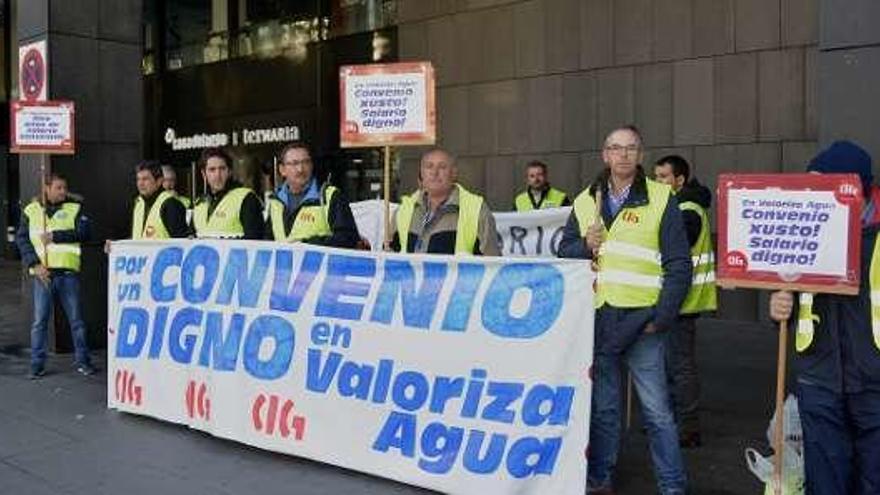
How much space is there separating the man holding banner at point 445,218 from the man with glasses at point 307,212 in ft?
3.39

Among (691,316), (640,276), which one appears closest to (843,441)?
(640,276)

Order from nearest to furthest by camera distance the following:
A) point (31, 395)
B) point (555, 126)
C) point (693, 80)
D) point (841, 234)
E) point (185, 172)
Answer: point (841, 234) → point (31, 395) → point (693, 80) → point (555, 126) → point (185, 172)

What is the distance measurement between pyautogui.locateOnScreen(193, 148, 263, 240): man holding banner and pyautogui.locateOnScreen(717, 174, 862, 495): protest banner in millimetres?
3976

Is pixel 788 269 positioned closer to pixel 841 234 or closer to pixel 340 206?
pixel 841 234

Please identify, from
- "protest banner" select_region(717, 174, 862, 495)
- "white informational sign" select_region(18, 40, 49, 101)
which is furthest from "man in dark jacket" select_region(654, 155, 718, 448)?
"white informational sign" select_region(18, 40, 49, 101)

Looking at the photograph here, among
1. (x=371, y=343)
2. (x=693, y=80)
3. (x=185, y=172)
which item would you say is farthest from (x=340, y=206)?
(x=185, y=172)

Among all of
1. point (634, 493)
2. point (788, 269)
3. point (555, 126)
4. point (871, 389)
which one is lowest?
point (634, 493)

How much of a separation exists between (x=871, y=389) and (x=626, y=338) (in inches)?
51.2

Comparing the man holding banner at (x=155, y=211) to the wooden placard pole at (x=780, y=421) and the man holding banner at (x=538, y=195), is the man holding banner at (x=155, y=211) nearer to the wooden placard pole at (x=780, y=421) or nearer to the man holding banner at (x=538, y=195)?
the man holding banner at (x=538, y=195)

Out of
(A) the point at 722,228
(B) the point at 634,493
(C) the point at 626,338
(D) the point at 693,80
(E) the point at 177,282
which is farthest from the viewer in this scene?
(D) the point at 693,80

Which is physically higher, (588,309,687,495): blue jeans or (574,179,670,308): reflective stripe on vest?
(574,179,670,308): reflective stripe on vest

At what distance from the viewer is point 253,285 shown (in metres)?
6.37

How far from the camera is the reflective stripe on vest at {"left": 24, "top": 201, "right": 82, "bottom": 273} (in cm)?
926

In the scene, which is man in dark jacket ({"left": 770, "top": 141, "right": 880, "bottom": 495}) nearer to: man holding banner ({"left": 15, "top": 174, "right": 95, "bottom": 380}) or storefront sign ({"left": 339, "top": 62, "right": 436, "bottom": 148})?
storefront sign ({"left": 339, "top": 62, "right": 436, "bottom": 148})
